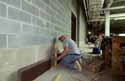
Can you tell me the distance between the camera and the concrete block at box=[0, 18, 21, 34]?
192 cm

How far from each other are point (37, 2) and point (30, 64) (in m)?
1.30

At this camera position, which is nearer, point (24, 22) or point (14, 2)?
point (14, 2)

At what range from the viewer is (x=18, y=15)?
90.9 inches

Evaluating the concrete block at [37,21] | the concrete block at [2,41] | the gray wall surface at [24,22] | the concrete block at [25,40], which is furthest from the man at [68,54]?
the concrete block at [2,41]

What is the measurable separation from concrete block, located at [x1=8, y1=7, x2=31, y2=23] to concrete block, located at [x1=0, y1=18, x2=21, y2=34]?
0.10 m

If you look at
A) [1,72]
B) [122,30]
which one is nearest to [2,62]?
[1,72]

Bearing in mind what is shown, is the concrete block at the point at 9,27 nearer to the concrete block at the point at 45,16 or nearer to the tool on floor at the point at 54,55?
the concrete block at the point at 45,16

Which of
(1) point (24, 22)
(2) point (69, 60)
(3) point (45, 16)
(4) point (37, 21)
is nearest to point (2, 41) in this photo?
(1) point (24, 22)

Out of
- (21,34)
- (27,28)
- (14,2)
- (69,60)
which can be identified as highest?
(14,2)

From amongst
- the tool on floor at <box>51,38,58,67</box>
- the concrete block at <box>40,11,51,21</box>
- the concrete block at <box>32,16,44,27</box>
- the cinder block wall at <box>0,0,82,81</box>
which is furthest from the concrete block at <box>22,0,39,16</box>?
the tool on floor at <box>51,38,58,67</box>

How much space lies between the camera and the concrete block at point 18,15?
2.10m

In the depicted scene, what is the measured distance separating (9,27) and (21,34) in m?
0.34

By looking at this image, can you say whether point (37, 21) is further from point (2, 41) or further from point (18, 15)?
point (2, 41)

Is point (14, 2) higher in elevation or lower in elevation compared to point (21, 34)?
higher
